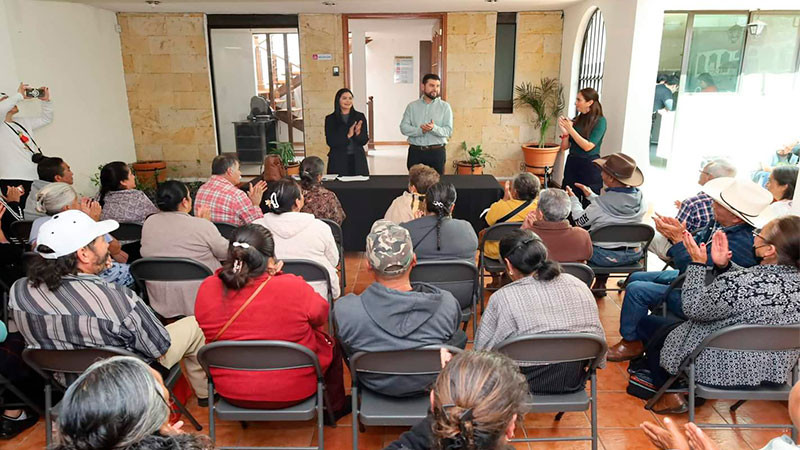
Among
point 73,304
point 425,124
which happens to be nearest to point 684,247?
point 73,304

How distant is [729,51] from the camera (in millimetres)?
7617

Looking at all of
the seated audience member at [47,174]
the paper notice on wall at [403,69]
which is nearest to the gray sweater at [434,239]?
the seated audience member at [47,174]

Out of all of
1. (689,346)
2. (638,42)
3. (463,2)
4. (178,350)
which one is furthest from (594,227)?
(463,2)

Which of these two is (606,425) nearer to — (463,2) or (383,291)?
(383,291)

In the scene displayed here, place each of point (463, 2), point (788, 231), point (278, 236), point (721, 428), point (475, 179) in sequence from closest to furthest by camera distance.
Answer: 1. point (788, 231)
2. point (721, 428)
3. point (278, 236)
4. point (475, 179)
5. point (463, 2)

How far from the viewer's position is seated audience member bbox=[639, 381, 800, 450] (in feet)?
4.49

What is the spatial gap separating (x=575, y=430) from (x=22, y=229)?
388 centimetres

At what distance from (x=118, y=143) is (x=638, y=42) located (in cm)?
784

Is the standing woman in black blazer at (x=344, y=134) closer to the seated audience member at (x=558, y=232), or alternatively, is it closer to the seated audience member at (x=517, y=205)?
the seated audience member at (x=517, y=205)

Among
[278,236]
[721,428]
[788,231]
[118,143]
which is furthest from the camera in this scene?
[118,143]

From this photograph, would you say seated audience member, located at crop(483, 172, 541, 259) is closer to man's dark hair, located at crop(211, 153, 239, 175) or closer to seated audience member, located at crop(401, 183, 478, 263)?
seated audience member, located at crop(401, 183, 478, 263)

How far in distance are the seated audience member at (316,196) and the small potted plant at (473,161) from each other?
4.85m

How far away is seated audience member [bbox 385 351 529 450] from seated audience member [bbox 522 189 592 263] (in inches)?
85.7

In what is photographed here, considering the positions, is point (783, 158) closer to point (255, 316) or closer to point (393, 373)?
point (393, 373)
